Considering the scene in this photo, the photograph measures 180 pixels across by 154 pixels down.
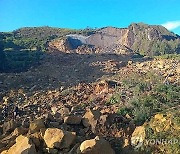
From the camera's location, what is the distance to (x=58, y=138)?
634 cm

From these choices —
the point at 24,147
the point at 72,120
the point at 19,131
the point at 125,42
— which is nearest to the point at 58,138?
the point at 24,147

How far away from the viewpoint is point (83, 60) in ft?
94.1

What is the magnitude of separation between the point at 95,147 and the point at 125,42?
35.5 meters

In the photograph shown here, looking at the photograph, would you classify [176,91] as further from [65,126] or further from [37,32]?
[37,32]

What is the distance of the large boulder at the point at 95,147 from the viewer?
6.00 metres

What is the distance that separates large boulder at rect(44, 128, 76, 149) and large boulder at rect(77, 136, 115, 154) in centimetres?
38

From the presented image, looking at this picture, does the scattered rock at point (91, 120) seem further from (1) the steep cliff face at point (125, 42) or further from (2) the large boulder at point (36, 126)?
(1) the steep cliff face at point (125, 42)

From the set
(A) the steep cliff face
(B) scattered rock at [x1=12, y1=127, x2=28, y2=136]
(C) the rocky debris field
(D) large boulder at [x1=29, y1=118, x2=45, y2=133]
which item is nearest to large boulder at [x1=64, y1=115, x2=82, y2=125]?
(C) the rocky debris field

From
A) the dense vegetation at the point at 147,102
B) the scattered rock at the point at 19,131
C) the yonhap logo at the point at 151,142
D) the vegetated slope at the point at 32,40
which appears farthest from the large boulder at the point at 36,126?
the vegetated slope at the point at 32,40

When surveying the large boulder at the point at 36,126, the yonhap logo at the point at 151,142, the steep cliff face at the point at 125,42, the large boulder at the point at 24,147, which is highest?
the steep cliff face at the point at 125,42

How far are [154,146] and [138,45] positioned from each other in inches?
1374

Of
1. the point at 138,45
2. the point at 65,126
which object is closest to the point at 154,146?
the point at 65,126

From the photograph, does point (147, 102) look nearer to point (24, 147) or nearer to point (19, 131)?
point (19, 131)

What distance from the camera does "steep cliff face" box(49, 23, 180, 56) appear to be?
35.9m
